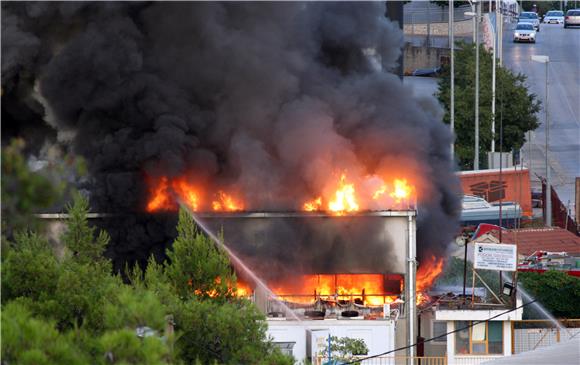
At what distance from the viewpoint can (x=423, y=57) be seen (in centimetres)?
7206

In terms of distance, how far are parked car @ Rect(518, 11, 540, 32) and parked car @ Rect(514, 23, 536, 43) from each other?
118cm

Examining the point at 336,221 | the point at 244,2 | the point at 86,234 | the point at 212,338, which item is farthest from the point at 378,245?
the point at 212,338

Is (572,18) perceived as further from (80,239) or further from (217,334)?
(217,334)

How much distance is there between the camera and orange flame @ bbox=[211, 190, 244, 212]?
123 ft

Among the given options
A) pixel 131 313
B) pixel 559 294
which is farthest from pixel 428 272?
pixel 131 313

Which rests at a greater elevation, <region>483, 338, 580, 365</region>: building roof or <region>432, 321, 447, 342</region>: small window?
<region>432, 321, 447, 342</region>: small window

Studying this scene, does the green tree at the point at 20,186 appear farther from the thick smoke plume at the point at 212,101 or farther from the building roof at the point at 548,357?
the thick smoke plume at the point at 212,101

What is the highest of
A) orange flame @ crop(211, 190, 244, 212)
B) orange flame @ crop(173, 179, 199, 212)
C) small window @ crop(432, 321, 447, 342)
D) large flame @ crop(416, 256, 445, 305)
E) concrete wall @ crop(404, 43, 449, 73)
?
concrete wall @ crop(404, 43, 449, 73)

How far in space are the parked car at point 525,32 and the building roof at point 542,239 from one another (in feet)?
91.7

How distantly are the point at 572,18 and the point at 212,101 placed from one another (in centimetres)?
4566

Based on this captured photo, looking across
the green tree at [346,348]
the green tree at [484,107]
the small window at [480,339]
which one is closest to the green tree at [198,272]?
the green tree at [346,348]

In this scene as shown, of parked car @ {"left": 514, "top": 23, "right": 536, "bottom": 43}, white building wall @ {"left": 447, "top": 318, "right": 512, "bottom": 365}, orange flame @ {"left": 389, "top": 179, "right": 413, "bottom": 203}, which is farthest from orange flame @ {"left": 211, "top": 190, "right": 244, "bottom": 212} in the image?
parked car @ {"left": 514, "top": 23, "right": 536, "bottom": 43}

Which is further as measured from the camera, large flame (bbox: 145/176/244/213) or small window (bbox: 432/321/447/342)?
large flame (bbox: 145/176/244/213)

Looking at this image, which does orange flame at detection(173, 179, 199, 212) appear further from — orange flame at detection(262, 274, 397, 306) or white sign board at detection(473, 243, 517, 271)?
white sign board at detection(473, 243, 517, 271)
